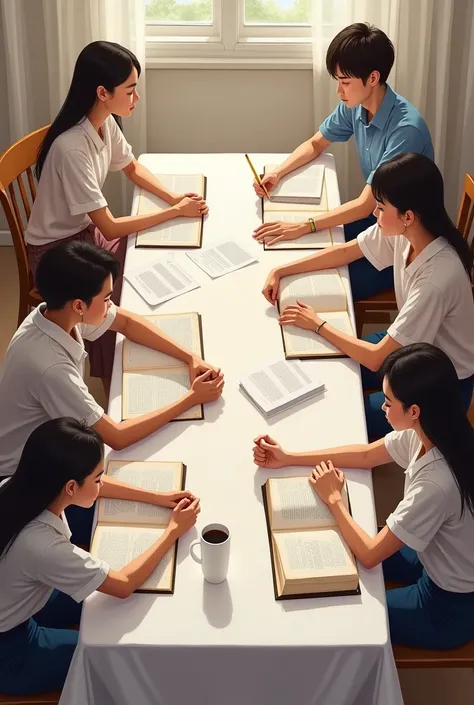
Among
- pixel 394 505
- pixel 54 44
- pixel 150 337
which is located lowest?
pixel 394 505

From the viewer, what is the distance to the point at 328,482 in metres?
2.03

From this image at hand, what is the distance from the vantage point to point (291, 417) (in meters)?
2.26

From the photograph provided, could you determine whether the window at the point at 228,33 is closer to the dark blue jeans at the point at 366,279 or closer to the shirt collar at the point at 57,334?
the dark blue jeans at the point at 366,279

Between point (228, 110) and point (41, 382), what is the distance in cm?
226

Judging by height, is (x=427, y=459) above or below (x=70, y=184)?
below

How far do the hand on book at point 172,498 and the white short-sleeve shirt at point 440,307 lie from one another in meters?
0.78

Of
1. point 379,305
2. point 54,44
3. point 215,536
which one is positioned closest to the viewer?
point 215,536

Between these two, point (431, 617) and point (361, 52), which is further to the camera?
point (361, 52)

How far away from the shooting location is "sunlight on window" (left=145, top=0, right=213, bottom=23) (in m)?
3.93

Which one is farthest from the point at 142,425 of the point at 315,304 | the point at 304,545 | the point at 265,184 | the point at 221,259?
the point at 265,184

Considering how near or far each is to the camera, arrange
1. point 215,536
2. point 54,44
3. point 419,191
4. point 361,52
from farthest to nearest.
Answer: point 54,44 < point 361,52 < point 419,191 < point 215,536

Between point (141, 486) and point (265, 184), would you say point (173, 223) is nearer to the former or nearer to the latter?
point (265, 184)

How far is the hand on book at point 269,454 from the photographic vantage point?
210 cm

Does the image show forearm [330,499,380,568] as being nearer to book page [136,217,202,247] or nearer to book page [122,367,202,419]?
book page [122,367,202,419]
